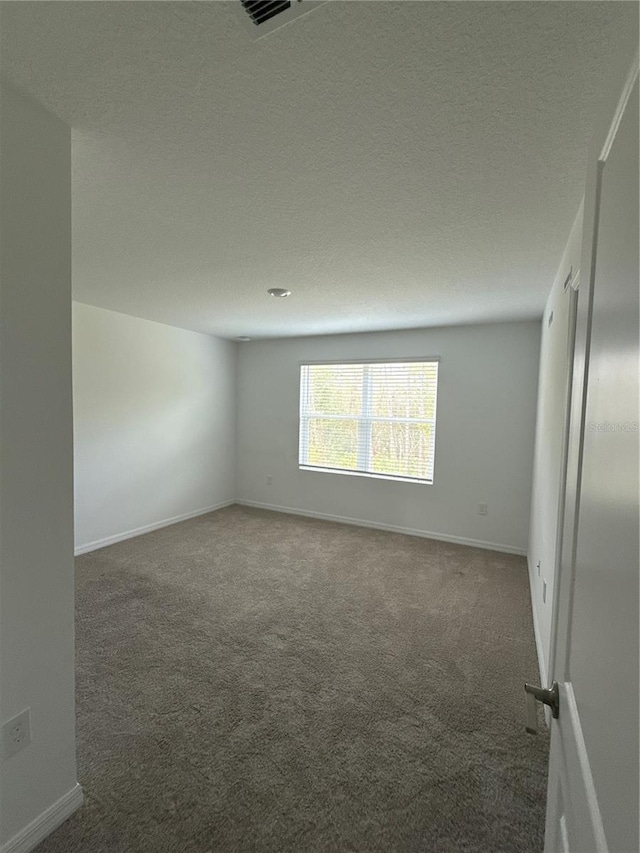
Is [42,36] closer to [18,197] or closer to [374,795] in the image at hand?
[18,197]

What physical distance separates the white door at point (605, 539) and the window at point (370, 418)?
12.3 ft

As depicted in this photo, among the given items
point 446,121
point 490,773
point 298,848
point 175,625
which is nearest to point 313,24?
point 446,121

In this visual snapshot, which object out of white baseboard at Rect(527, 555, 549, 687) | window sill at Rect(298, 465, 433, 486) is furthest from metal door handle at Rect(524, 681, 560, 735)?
window sill at Rect(298, 465, 433, 486)

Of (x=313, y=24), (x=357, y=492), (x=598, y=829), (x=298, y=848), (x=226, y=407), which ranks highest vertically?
(x=313, y=24)

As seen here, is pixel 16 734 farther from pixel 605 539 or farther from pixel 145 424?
pixel 145 424

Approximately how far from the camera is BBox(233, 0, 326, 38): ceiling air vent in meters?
0.87

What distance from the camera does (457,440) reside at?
170 inches

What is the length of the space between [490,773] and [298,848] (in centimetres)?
80

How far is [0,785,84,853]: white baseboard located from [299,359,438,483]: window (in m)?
3.82

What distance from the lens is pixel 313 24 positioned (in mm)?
923

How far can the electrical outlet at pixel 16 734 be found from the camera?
1.21 metres

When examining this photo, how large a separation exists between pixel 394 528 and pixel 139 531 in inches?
114

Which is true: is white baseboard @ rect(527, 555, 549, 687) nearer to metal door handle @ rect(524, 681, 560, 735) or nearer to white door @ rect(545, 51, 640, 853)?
metal door handle @ rect(524, 681, 560, 735)

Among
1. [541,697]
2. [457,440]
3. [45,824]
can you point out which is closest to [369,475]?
[457,440]
